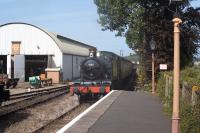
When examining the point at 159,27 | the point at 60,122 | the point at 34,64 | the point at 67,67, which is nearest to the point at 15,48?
the point at 34,64

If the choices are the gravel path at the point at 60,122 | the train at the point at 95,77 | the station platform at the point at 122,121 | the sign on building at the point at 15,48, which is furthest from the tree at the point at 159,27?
the sign on building at the point at 15,48

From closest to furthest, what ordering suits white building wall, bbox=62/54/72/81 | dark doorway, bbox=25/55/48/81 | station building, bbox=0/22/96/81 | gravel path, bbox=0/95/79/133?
gravel path, bbox=0/95/79/133 → station building, bbox=0/22/96/81 → white building wall, bbox=62/54/72/81 → dark doorway, bbox=25/55/48/81

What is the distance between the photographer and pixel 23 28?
63000 mm

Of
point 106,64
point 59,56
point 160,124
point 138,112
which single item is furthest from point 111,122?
point 59,56

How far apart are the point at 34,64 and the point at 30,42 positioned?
360 centimetres

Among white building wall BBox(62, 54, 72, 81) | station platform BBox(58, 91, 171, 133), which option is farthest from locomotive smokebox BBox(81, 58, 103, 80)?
white building wall BBox(62, 54, 72, 81)

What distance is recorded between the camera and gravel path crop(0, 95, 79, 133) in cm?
1864

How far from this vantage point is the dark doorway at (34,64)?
6435 cm

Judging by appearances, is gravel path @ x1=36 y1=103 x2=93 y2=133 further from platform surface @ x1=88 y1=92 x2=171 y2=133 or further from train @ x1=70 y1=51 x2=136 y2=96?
train @ x1=70 y1=51 x2=136 y2=96

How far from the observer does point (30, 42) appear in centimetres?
6269

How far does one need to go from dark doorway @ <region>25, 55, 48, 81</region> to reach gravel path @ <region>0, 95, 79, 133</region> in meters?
33.9

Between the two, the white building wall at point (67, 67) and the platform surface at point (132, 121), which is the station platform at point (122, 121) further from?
the white building wall at point (67, 67)

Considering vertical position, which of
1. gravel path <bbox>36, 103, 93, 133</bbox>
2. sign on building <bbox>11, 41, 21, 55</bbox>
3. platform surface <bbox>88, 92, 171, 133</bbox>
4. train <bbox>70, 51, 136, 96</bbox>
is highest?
sign on building <bbox>11, 41, 21, 55</bbox>

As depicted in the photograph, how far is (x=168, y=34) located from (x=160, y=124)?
19977mm
